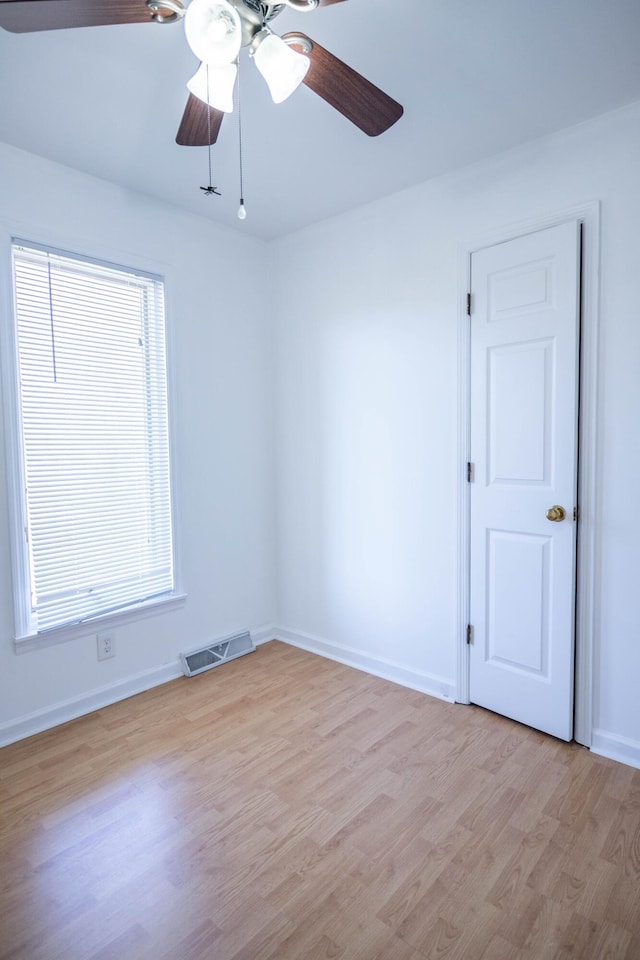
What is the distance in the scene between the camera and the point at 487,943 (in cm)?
134

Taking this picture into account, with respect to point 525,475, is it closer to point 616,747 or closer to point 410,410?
point 410,410

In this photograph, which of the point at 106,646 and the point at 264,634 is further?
the point at 264,634

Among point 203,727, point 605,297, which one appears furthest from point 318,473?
point 605,297

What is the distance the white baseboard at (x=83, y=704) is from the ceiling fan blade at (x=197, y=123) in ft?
8.02

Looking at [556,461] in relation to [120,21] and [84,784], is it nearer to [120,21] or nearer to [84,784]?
[120,21]

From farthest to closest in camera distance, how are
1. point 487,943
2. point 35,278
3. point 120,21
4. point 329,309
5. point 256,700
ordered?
1. point 329,309
2. point 256,700
3. point 35,278
4. point 487,943
5. point 120,21

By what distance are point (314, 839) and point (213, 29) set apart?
2338 mm

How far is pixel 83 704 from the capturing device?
249 cm

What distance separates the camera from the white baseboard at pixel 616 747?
2027 millimetres

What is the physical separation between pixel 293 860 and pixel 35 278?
100 inches

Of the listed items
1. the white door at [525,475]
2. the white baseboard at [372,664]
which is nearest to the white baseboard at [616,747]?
the white door at [525,475]

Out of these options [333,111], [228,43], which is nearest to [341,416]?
[333,111]

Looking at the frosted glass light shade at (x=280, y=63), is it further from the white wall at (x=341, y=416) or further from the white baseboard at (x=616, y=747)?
the white baseboard at (x=616, y=747)

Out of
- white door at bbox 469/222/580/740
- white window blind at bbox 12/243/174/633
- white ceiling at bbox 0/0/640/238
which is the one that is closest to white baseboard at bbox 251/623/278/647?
white window blind at bbox 12/243/174/633
